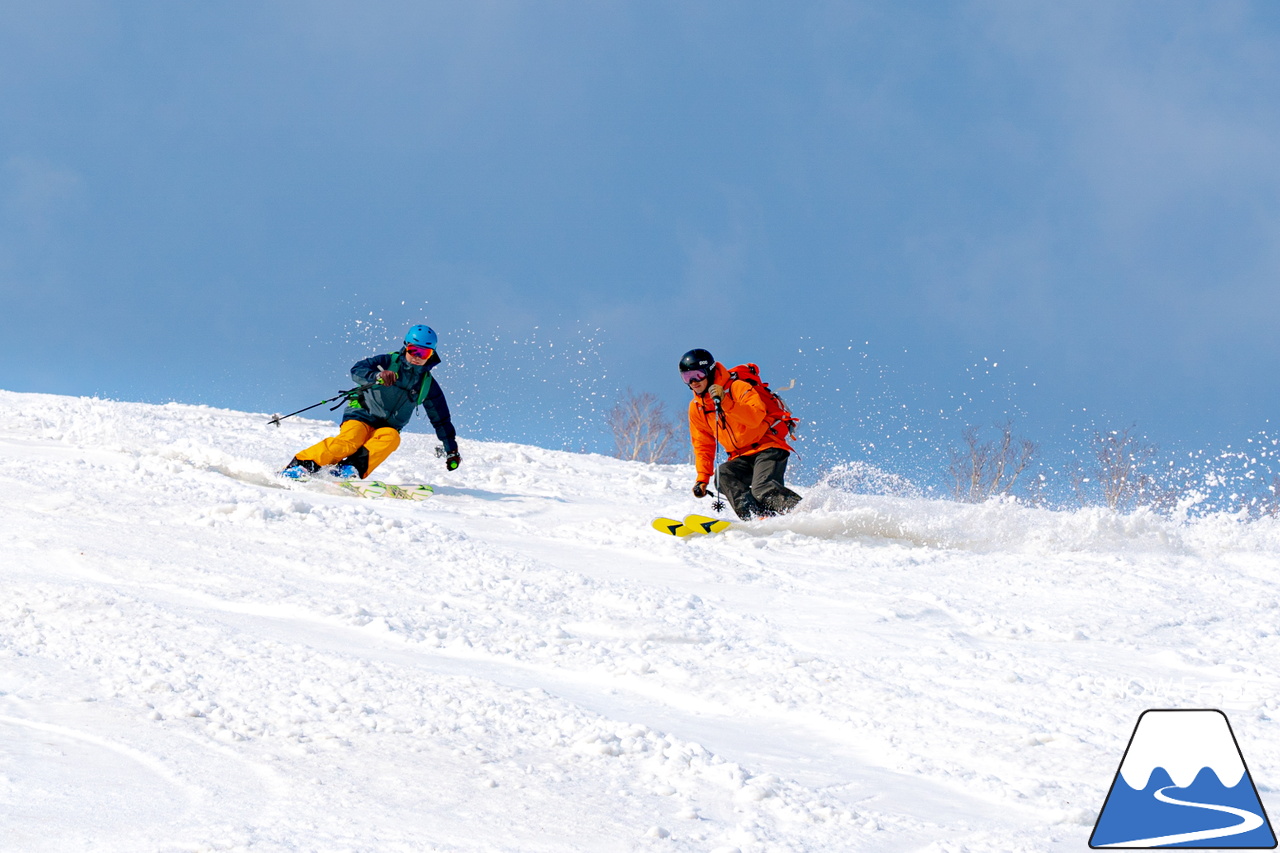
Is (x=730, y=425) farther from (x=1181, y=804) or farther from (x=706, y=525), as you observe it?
(x=1181, y=804)

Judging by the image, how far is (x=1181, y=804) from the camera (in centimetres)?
318

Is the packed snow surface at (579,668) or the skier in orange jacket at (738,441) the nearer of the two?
the packed snow surface at (579,668)

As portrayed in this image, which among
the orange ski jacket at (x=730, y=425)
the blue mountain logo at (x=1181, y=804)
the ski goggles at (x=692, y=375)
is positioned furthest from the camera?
the orange ski jacket at (x=730, y=425)

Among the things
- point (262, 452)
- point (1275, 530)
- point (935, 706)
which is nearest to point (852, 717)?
point (935, 706)

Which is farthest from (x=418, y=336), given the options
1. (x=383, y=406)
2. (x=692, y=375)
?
(x=692, y=375)

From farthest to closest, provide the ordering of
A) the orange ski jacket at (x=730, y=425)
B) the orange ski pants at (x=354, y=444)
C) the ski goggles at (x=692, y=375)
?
the orange ski pants at (x=354, y=444) < the orange ski jacket at (x=730, y=425) < the ski goggles at (x=692, y=375)

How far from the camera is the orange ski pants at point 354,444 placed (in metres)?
Result: 10.1

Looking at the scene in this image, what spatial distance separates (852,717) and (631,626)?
5.32 feet

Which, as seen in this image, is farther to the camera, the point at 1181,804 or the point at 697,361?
the point at 697,361

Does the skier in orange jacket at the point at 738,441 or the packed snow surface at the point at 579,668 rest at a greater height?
the skier in orange jacket at the point at 738,441

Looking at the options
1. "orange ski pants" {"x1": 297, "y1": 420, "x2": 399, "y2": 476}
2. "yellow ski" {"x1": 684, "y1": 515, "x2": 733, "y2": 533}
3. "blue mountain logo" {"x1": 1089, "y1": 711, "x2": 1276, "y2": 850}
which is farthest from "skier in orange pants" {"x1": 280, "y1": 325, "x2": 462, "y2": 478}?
"blue mountain logo" {"x1": 1089, "y1": 711, "x2": 1276, "y2": 850}

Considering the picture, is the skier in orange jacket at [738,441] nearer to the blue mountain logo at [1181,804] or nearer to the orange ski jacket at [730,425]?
the orange ski jacket at [730,425]

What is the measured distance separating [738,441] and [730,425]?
0.18 m

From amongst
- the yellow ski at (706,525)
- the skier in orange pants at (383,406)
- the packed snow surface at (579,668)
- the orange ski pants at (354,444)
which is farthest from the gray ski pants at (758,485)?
the orange ski pants at (354,444)
